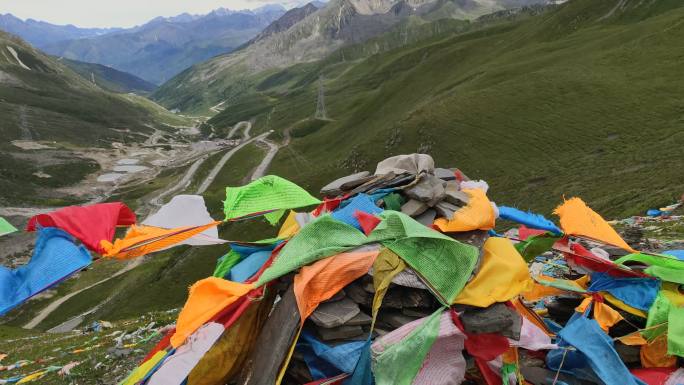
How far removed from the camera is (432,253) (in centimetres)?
859

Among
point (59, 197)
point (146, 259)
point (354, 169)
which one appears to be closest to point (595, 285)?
point (354, 169)

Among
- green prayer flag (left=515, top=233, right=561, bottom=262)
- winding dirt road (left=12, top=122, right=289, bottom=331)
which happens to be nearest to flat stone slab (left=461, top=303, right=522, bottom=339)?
green prayer flag (left=515, top=233, right=561, bottom=262)

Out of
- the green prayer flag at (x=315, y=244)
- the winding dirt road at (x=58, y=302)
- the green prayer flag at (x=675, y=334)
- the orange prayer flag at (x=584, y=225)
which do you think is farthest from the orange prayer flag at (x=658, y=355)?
the winding dirt road at (x=58, y=302)

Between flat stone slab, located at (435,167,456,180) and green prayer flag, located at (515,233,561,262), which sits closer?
green prayer flag, located at (515,233,561,262)

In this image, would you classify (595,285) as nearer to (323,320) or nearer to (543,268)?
(543,268)

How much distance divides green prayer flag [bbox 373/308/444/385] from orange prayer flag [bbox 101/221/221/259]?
206 inches

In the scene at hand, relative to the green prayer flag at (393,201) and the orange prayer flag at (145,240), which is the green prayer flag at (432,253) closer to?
the green prayer flag at (393,201)

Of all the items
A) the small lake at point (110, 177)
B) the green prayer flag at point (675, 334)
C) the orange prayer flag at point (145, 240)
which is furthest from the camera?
the small lake at point (110, 177)

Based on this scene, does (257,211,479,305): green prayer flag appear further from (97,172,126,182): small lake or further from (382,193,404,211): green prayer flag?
(97,172,126,182): small lake

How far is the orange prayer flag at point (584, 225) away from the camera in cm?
1123

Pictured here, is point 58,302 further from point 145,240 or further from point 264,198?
point 145,240

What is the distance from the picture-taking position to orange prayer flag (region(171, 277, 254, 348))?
316 inches

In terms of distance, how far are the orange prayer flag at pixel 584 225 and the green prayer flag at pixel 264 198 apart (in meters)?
6.58

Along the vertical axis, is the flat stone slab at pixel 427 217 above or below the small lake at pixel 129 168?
above
